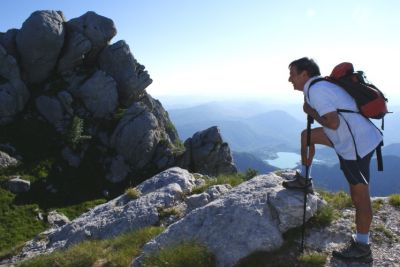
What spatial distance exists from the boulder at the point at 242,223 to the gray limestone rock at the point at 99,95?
63414mm

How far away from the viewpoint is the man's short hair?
9.86 m

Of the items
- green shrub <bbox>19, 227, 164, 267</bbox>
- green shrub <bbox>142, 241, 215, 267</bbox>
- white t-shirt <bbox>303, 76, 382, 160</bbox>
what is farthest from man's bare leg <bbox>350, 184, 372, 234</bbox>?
green shrub <bbox>19, 227, 164, 267</bbox>

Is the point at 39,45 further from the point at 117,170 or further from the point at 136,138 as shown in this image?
the point at 117,170

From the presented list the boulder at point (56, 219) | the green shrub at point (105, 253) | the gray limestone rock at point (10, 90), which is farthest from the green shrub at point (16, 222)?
the green shrub at point (105, 253)

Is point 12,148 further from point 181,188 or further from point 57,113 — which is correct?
point 181,188

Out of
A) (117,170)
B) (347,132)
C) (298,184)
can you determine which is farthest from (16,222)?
(347,132)

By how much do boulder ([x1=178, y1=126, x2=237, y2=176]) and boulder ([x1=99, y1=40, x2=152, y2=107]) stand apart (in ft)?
52.8

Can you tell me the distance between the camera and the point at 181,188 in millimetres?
18000

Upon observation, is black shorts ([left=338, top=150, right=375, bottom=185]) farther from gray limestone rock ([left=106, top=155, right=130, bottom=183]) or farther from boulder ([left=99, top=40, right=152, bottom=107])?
boulder ([left=99, top=40, right=152, bottom=107])

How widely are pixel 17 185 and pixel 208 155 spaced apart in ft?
99.3

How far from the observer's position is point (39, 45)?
71438 millimetres

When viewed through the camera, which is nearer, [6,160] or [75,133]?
[6,160]

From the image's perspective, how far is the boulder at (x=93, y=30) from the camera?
77188 mm

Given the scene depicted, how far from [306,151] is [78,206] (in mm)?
49400
